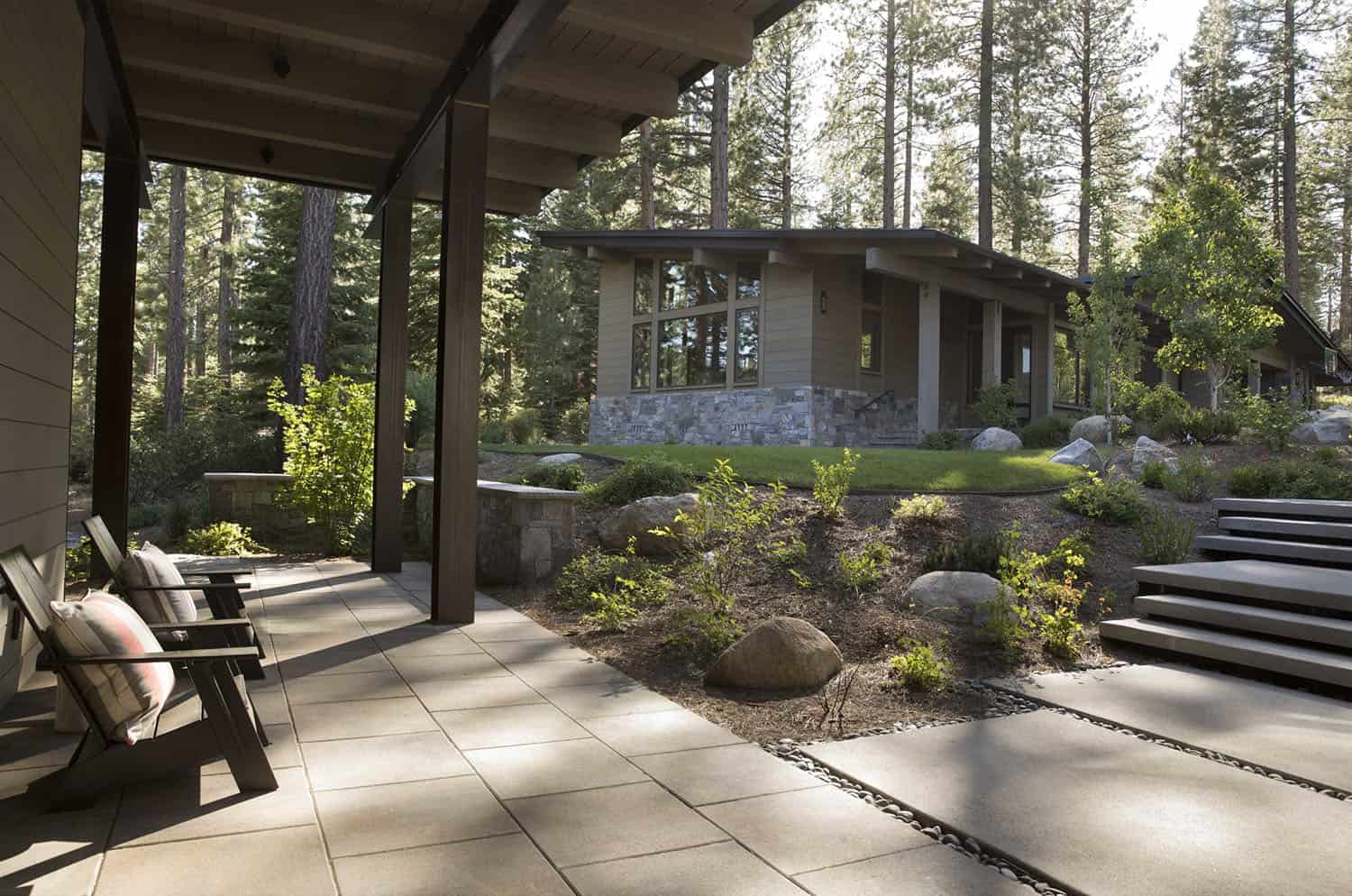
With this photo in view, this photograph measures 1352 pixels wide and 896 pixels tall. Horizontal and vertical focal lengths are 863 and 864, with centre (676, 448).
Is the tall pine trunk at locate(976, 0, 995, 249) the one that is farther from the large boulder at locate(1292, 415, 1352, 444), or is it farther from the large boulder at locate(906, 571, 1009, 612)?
the large boulder at locate(906, 571, 1009, 612)

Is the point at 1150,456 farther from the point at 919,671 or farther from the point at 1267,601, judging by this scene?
the point at 919,671

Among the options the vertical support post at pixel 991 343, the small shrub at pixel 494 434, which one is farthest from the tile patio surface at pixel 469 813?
the small shrub at pixel 494 434

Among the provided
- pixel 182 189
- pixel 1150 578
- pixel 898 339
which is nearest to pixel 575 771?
pixel 1150 578

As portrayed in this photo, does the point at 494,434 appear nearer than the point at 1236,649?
No

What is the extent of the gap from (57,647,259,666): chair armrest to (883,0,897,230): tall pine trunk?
70.0 feet

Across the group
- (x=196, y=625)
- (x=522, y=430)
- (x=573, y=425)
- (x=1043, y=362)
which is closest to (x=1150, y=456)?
(x=1043, y=362)

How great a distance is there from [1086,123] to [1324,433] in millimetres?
17335

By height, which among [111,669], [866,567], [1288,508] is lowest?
[866,567]

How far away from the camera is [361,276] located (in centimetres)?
1662

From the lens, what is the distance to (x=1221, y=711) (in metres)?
4.01

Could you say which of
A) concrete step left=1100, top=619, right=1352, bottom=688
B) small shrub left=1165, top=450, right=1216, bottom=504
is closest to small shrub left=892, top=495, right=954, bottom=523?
concrete step left=1100, top=619, right=1352, bottom=688

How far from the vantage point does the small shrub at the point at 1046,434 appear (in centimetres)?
1463

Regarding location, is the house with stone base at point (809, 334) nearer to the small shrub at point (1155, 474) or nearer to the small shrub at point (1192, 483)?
the small shrub at point (1155, 474)

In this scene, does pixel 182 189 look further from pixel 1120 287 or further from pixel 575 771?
pixel 575 771
